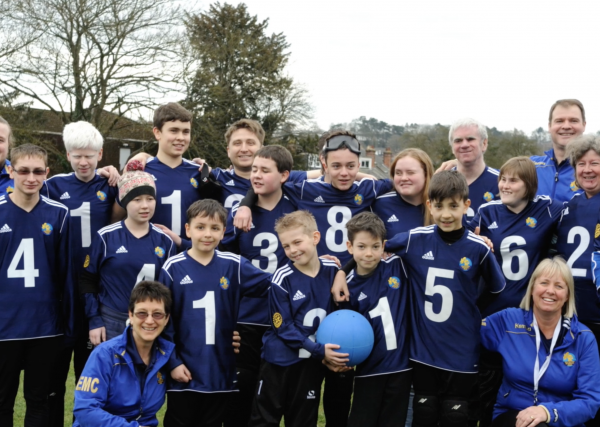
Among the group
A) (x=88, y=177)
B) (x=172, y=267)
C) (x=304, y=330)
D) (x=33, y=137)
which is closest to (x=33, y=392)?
(x=172, y=267)

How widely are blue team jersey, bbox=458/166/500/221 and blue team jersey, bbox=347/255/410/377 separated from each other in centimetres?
125

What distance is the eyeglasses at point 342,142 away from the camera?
514cm

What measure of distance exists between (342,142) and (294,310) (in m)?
1.58

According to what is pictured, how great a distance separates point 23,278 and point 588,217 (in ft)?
14.8

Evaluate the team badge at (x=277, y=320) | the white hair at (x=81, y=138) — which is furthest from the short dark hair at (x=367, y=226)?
the white hair at (x=81, y=138)

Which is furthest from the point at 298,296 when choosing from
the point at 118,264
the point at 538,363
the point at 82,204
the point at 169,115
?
the point at 169,115

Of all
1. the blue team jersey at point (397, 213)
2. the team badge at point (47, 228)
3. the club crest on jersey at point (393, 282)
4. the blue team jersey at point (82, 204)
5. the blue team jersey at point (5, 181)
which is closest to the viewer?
the club crest on jersey at point (393, 282)

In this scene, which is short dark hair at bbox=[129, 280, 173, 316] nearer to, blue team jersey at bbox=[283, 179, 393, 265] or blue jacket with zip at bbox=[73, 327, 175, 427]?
blue jacket with zip at bbox=[73, 327, 175, 427]

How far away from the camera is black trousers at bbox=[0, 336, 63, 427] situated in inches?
180

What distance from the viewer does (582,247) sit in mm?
4707

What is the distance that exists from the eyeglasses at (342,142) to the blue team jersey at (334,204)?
1.05ft

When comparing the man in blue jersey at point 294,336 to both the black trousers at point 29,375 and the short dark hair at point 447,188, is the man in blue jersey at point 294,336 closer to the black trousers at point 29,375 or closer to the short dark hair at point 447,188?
the short dark hair at point 447,188

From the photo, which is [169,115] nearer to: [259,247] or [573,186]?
[259,247]

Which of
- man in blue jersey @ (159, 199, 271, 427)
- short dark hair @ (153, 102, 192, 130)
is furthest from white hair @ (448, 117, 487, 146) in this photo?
short dark hair @ (153, 102, 192, 130)
